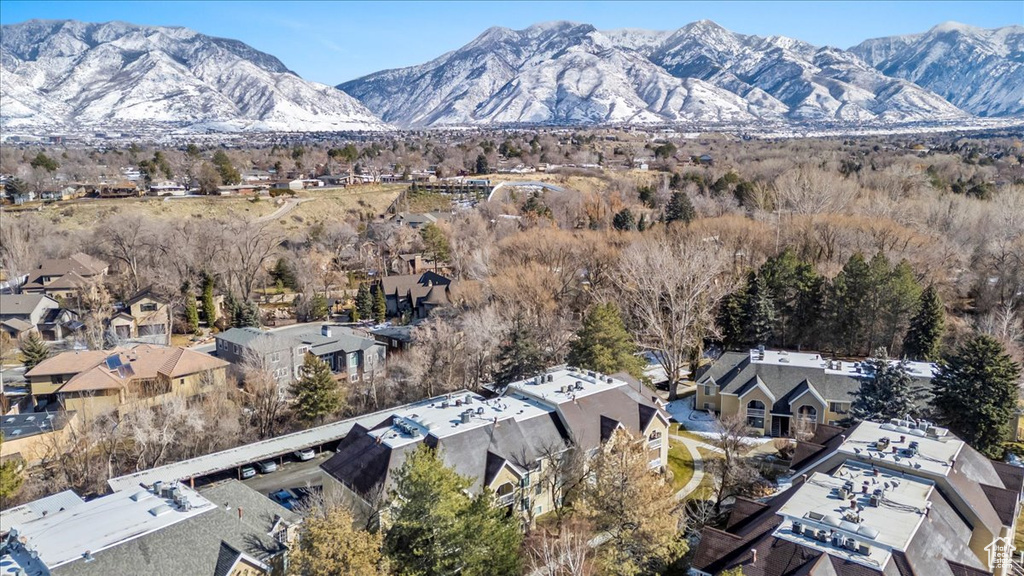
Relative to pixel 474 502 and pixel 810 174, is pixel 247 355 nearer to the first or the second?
pixel 474 502

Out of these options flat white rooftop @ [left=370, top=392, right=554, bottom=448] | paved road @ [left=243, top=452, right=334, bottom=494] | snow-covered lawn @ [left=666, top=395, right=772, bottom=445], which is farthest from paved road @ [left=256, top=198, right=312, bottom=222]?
flat white rooftop @ [left=370, top=392, right=554, bottom=448]

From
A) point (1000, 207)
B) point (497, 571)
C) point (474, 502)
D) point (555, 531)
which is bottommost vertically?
point (555, 531)

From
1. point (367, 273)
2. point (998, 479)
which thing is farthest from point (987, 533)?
point (367, 273)

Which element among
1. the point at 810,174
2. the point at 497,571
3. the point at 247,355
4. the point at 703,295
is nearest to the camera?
the point at 497,571

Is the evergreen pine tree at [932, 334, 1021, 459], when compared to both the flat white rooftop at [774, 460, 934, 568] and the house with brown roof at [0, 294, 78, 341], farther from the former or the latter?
the house with brown roof at [0, 294, 78, 341]

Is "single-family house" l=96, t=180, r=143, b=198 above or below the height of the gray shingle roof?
above

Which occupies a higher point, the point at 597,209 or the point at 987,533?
the point at 597,209
